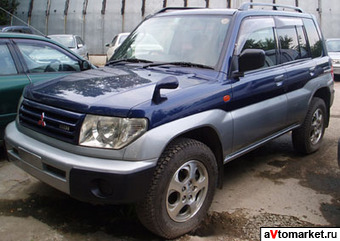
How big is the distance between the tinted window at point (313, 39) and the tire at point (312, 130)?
0.64 meters

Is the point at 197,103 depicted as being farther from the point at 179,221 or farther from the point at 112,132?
the point at 179,221

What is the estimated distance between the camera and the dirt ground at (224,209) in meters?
3.00

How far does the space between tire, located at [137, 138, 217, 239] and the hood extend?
18.9 inches

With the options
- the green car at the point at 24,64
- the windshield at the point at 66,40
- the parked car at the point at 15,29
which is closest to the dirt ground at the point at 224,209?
the green car at the point at 24,64

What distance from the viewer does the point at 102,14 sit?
806 inches

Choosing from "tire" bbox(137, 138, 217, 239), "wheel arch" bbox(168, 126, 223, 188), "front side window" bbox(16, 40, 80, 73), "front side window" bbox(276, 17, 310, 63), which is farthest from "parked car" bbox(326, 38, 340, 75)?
"tire" bbox(137, 138, 217, 239)

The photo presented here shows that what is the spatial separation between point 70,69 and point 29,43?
0.65 m

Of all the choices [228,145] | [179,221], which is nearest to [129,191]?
[179,221]

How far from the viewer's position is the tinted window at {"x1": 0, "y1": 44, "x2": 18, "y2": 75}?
4.40 m

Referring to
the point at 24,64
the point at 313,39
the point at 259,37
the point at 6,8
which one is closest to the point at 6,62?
the point at 24,64

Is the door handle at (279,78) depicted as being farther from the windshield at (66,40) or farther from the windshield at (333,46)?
the windshield at (66,40)

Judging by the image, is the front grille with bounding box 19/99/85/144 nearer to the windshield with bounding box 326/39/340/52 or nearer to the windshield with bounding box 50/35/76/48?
the windshield with bounding box 50/35/76/48

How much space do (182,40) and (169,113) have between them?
1232mm

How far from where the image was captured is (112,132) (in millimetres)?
2543
